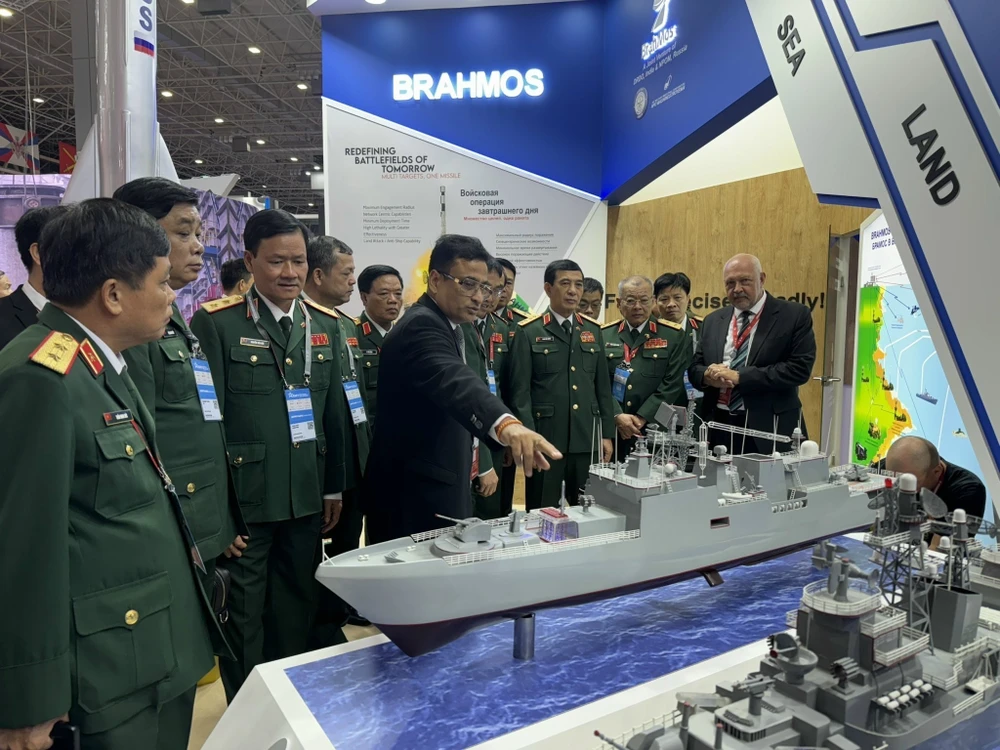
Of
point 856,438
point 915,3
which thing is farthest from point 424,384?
point 856,438

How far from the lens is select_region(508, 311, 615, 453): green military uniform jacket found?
4.53 meters

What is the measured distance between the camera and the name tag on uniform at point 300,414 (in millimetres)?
2576

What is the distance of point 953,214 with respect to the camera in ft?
7.57

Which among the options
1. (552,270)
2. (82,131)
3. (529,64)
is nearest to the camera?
(552,270)

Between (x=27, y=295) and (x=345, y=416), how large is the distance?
4.54 feet

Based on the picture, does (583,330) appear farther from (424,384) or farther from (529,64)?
(529,64)

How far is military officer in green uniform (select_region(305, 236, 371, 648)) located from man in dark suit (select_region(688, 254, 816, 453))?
1997 mm

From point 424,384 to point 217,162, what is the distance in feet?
73.5

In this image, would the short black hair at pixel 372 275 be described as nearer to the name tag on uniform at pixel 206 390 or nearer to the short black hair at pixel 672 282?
the name tag on uniform at pixel 206 390

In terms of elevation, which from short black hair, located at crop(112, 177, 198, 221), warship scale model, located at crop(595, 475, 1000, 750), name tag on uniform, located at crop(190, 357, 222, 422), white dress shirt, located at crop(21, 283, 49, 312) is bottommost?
warship scale model, located at crop(595, 475, 1000, 750)

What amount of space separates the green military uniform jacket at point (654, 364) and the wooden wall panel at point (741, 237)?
4.96 ft

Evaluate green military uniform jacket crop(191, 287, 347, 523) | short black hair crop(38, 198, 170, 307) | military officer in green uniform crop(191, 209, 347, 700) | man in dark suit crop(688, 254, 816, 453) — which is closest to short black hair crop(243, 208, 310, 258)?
military officer in green uniform crop(191, 209, 347, 700)

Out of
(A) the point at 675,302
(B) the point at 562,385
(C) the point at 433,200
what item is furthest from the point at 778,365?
(C) the point at 433,200

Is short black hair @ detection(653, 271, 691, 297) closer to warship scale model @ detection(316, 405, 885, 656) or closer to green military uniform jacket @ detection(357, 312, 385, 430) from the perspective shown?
green military uniform jacket @ detection(357, 312, 385, 430)
